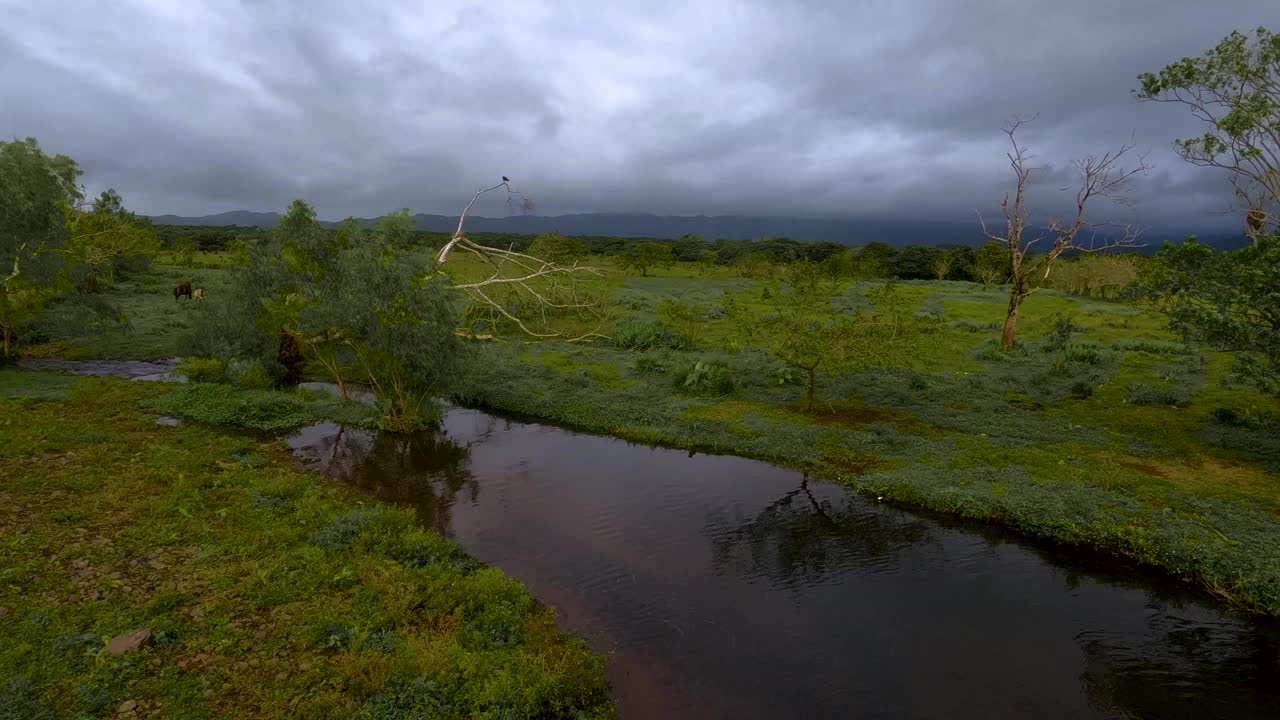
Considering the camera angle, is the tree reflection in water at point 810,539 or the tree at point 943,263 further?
the tree at point 943,263

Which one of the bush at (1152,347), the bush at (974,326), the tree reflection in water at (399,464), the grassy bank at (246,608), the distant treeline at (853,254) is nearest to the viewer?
the grassy bank at (246,608)

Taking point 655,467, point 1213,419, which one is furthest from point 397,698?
point 1213,419

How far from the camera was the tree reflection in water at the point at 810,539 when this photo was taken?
15961mm

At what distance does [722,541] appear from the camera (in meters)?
17.3

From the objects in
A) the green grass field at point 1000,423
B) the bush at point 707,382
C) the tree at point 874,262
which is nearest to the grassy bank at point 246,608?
the green grass field at point 1000,423

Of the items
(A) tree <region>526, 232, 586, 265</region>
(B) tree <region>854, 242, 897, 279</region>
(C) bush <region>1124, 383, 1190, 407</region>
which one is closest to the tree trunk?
(C) bush <region>1124, 383, 1190, 407</region>

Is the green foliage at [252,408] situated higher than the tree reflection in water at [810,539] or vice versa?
the green foliage at [252,408]

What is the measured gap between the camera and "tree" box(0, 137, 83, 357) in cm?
2825

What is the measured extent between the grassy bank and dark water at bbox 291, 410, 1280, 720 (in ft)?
5.83

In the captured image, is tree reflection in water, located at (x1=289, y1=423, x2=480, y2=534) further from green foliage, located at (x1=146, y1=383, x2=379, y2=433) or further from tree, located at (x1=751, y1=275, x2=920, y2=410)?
tree, located at (x1=751, y1=275, x2=920, y2=410)

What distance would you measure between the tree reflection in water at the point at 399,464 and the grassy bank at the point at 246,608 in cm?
178

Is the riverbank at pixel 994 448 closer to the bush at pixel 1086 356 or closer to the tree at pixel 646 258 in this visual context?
the bush at pixel 1086 356

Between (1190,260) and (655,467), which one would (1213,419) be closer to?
(1190,260)

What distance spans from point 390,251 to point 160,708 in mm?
16561
